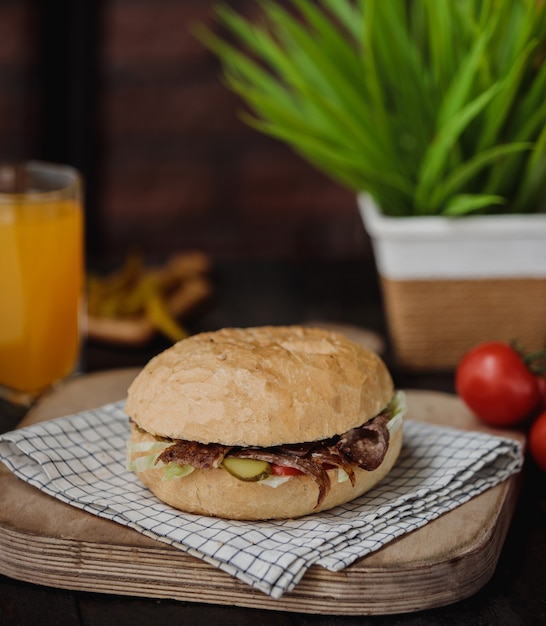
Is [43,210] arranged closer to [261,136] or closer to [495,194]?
[495,194]

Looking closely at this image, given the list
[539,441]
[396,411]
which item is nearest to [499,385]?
[539,441]

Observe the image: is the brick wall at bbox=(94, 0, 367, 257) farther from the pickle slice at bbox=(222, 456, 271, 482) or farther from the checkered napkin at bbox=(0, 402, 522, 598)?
the pickle slice at bbox=(222, 456, 271, 482)

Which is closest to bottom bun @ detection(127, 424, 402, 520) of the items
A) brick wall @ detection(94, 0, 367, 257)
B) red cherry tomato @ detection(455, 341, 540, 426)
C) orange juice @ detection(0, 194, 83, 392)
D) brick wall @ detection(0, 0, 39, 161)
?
red cherry tomato @ detection(455, 341, 540, 426)

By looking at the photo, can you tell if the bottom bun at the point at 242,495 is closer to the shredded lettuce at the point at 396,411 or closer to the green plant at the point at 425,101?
the shredded lettuce at the point at 396,411

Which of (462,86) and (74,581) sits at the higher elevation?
(462,86)

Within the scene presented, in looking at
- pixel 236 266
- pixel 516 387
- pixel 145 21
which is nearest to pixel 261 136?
pixel 145 21

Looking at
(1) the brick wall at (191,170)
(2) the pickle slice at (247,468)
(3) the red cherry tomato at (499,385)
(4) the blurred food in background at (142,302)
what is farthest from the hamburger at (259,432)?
(1) the brick wall at (191,170)
